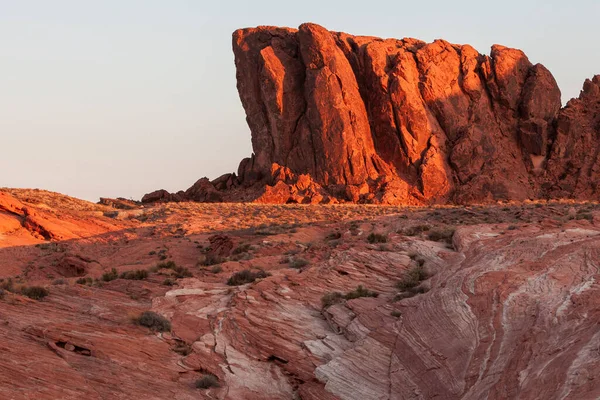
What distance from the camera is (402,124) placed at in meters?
64.1

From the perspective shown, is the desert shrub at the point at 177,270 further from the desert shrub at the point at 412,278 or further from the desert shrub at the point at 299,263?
the desert shrub at the point at 412,278

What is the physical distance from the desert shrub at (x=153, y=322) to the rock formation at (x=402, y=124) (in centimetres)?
4408

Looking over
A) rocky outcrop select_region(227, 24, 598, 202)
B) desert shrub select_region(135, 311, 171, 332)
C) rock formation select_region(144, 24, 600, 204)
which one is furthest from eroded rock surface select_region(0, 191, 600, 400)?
rocky outcrop select_region(227, 24, 598, 202)

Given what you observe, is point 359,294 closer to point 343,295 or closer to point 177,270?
point 343,295

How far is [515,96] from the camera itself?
2719 inches

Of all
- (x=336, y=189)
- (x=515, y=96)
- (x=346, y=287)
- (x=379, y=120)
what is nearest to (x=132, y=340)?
(x=346, y=287)

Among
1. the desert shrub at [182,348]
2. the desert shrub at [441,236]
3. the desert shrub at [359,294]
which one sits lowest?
the desert shrub at [182,348]

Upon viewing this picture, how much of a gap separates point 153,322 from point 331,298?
4661 millimetres

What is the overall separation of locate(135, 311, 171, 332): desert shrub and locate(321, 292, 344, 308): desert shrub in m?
4.07

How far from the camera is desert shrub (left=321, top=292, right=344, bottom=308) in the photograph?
17.4 metres

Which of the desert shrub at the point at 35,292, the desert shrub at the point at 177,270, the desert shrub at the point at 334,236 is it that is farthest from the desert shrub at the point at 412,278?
the desert shrub at the point at 334,236

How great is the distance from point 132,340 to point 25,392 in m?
4.06

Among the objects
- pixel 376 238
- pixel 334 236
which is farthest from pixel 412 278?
pixel 334 236

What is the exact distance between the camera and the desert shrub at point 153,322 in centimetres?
1542
